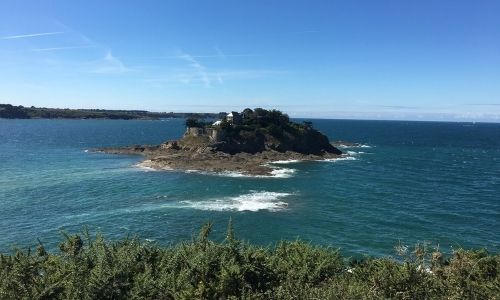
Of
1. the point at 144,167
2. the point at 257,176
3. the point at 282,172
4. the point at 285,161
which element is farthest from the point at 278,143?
the point at 144,167

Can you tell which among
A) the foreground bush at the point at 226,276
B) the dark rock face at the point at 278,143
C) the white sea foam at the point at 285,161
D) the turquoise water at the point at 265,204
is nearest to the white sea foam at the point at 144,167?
the turquoise water at the point at 265,204

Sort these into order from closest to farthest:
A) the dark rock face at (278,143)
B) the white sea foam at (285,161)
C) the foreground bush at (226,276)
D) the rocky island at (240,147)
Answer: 1. the foreground bush at (226,276)
2. the rocky island at (240,147)
3. the white sea foam at (285,161)
4. the dark rock face at (278,143)

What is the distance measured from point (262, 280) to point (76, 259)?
10.9 metres

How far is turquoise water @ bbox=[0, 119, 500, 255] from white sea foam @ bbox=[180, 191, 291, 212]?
154 mm

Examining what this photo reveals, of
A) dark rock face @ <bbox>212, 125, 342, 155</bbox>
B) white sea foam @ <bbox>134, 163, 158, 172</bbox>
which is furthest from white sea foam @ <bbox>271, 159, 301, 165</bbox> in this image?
white sea foam @ <bbox>134, 163, 158, 172</bbox>

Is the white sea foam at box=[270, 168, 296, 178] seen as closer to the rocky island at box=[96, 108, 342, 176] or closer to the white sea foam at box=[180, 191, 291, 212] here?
the rocky island at box=[96, 108, 342, 176]

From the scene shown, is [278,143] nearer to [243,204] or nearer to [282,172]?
[282,172]

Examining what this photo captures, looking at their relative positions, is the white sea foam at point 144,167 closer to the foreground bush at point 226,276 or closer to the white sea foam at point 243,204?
the white sea foam at point 243,204

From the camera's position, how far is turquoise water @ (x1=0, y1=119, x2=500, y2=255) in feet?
171

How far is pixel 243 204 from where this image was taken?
215ft

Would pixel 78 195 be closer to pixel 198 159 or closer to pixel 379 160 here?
pixel 198 159

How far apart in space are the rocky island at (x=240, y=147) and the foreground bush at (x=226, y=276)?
6563 cm

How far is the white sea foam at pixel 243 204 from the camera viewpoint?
63.3 m

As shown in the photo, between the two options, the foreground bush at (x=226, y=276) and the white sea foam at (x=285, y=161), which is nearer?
the foreground bush at (x=226, y=276)
